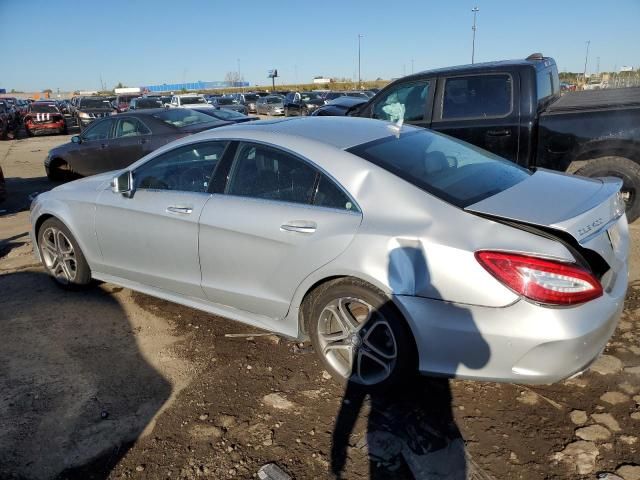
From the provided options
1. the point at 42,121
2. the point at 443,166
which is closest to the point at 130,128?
the point at 443,166

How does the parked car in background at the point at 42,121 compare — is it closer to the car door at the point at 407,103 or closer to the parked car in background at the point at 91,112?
the parked car in background at the point at 91,112

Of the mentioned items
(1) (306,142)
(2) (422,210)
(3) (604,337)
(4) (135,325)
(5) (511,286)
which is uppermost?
(1) (306,142)

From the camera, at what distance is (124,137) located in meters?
9.14

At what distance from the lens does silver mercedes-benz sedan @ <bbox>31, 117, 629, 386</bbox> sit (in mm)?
2418

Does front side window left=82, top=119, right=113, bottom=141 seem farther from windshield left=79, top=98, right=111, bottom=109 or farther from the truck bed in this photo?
windshield left=79, top=98, right=111, bottom=109

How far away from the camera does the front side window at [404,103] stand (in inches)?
250

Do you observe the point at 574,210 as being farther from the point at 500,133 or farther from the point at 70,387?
the point at 500,133

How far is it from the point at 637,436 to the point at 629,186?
354 cm

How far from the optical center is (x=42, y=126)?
77.3 ft

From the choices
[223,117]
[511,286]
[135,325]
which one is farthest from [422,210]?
[223,117]

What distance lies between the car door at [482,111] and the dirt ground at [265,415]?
2.43m

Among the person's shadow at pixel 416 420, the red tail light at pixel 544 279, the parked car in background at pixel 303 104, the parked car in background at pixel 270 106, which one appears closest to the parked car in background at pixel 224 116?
the person's shadow at pixel 416 420

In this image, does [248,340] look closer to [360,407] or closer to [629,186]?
[360,407]

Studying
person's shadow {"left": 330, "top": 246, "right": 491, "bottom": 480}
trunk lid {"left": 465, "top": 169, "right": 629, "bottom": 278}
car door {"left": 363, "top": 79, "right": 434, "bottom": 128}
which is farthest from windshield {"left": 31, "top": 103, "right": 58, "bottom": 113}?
trunk lid {"left": 465, "top": 169, "right": 629, "bottom": 278}
